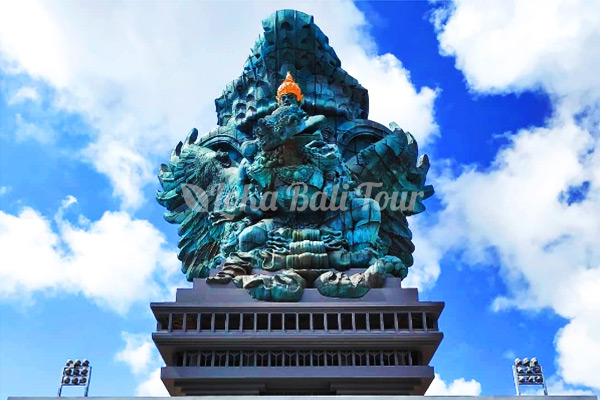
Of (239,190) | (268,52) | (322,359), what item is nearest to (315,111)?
(268,52)

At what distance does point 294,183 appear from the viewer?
2384cm

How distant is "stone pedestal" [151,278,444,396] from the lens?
19.1m

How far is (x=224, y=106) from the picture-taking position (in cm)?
3148

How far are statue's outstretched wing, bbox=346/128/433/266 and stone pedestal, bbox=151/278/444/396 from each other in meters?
6.30

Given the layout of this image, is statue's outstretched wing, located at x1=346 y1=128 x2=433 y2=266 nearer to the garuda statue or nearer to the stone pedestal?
the garuda statue

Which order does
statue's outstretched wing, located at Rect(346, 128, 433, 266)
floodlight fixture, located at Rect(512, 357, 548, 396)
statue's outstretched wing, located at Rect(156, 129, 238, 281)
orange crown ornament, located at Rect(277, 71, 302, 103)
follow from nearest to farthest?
floodlight fixture, located at Rect(512, 357, 548, 396) → orange crown ornament, located at Rect(277, 71, 302, 103) → statue's outstretched wing, located at Rect(156, 129, 238, 281) → statue's outstretched wing, located at Rect(346, 128, 433, 266)

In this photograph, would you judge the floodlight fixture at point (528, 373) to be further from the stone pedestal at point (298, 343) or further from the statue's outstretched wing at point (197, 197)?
the statue's outstretched wing at point (197, 197)

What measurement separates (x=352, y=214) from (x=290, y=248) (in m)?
2.91

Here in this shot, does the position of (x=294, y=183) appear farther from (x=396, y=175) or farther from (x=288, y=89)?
(x=396, y=175)

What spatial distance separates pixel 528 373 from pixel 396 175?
12189 millimetres

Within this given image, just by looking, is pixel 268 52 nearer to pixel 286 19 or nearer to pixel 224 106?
pixel 286 19

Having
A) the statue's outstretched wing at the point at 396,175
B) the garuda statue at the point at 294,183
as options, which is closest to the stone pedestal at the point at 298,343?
the garuda statue at the point at 294,183

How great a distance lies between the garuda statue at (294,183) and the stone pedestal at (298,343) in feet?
1.92

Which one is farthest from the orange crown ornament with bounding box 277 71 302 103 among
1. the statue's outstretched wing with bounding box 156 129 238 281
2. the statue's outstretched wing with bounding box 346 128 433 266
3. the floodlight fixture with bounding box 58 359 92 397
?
the floodlight fixture with bounding box 58 359 92 397
